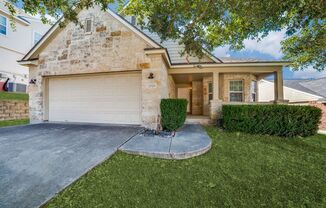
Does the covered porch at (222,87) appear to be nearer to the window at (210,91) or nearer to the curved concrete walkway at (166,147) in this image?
the window at (210,91)

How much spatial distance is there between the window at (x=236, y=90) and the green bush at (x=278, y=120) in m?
3.84

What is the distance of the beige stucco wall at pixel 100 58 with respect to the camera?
277 inches

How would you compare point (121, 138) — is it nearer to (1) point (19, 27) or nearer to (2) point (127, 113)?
(2) point (127, 113)

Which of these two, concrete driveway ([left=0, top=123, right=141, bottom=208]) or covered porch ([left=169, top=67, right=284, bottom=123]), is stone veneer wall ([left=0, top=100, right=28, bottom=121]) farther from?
covered porch ([left=169, top=67, right=284, bottom=123])

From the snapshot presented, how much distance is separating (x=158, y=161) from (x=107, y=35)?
6.61 meters

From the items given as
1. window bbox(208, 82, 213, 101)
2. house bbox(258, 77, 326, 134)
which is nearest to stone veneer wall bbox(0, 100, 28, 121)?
window bbox(208, 82, 213, 101)

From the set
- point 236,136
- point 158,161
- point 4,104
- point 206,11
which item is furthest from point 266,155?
point 4,104

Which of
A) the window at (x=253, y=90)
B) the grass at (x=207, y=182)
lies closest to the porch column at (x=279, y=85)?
the window at (x=253, y=90)

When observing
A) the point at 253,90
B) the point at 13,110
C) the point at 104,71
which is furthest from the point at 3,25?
the point at 253,90

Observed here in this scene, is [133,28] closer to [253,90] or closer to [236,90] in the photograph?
[236,90]

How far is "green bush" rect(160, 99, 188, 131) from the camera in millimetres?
6541

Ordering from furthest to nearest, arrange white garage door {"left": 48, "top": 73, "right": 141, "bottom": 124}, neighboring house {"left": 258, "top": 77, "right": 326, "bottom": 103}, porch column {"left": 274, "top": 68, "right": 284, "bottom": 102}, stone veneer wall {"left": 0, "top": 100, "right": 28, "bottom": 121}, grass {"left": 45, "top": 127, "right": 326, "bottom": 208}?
neighboring house {"left": 258, "top": 77, "right": 326, "bottom": 103} → stone veneer wall {"left": 0, "top": 100, "right": 28, "bottom": 121} → porch column {"left": 274, "top": 68, "right": 284, "bottom": 102} → white garage door {"left": 48, "top": 73, "right": 141, "bottom": 124} → grass {"left": 45, "top": 127, "right": 326, "bottom": 208}

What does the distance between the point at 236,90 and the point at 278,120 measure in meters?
4.37

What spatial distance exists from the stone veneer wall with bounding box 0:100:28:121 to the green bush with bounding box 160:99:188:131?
10.9 m
